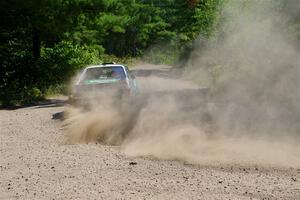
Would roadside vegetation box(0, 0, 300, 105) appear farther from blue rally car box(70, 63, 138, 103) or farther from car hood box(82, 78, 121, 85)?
car hood box(82, 78, 121, 85)

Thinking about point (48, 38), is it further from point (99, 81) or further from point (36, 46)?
point (99, 81)

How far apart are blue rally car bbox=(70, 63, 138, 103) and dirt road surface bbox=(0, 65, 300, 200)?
367 cm

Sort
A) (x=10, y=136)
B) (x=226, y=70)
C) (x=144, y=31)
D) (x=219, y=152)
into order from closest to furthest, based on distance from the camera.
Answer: (x=219, y=152) → (x=10, y=136) → (x=226, y=70) → (x=144, y=31)

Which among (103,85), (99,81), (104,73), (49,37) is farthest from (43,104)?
(103,85)

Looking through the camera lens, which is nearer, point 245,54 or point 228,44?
point 245,54

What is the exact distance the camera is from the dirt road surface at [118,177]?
6.68m

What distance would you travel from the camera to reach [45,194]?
22.5 feet

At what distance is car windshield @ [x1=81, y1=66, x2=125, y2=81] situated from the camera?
1495 centimetres

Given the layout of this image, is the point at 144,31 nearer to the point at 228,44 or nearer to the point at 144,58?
the point at 144,58

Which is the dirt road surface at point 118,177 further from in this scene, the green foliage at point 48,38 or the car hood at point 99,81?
the green foliage at point 48,38

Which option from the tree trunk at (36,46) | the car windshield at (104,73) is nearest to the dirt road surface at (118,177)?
the car windshield at (104,73)

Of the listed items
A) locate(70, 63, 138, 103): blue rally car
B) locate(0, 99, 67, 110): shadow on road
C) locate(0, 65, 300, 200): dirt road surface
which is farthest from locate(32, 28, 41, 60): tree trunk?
locate(0, 65, 300, 200): dirt road surface

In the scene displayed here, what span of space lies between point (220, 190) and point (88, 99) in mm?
7867

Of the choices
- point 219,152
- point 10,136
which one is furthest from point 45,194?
point 10,136
